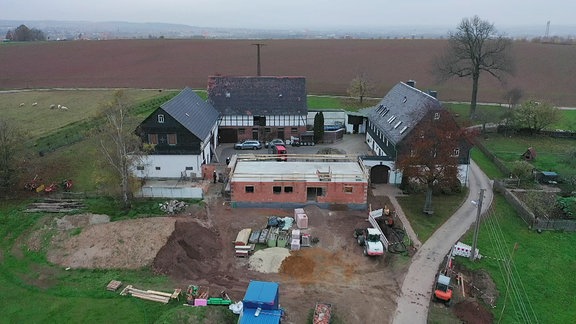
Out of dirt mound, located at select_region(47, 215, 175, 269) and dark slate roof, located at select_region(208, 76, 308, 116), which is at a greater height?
dark slate roof, located at select_region(208, 76, 308, 116)

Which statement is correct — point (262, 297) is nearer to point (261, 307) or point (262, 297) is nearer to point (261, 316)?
point (261, 307)

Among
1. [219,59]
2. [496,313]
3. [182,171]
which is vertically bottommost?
[496,313]

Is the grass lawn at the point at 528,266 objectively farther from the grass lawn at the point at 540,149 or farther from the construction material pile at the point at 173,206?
the construction material pile at the point at 173,206

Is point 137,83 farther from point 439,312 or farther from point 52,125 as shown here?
point 439,312

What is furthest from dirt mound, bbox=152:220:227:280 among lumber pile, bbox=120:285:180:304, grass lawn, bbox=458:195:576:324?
grass lawn, bbox=458:195:576:324

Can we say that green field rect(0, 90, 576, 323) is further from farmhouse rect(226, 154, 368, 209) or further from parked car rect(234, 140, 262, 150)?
parked car rect(234, 140, 262, 150)

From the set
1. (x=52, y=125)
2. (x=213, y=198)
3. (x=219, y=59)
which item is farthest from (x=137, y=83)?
(x=213, y=198)
